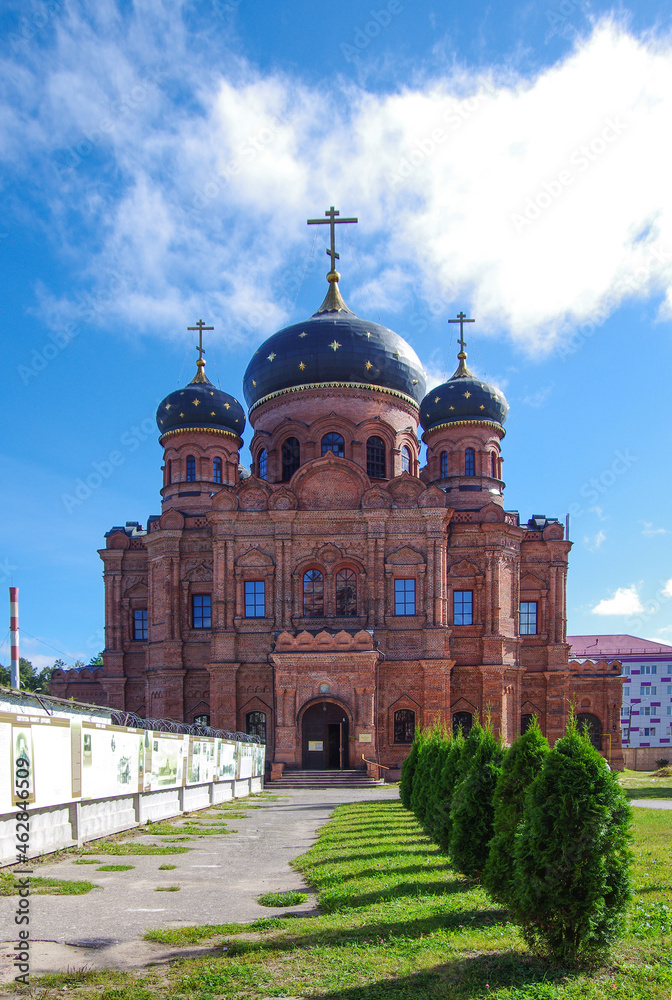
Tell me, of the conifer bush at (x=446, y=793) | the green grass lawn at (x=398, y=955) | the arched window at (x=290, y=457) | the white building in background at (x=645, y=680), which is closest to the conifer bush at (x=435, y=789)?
the conifer bush at (x=446, y=793)

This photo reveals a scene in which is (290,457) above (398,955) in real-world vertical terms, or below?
above

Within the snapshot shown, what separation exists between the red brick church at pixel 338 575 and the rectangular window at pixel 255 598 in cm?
9

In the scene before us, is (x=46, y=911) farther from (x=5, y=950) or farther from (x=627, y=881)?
(x=627, y=881)

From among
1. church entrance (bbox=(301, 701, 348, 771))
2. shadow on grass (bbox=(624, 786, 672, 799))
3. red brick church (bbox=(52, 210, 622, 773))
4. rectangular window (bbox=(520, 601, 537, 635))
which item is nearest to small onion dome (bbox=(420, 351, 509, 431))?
red brick church (bbox=(52, 210, 622, 773))

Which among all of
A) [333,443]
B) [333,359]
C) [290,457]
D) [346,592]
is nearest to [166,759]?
[346,592]

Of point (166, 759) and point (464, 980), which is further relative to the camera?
point (166, 759)

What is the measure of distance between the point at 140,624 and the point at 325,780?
12885 millimetres

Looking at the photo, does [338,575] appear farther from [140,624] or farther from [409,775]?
[409,775]

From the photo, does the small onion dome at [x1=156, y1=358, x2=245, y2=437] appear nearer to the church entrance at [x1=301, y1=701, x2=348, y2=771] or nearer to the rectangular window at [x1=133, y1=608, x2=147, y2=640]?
the rectangular window at [x1=133, y1=608, x2=147, y2=640]

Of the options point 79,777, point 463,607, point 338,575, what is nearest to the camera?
point 79,777

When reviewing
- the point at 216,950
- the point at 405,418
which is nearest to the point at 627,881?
the point at 216,950

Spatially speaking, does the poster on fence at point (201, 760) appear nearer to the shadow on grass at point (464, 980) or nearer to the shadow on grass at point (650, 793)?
the shadow on grass at point (650, 793)

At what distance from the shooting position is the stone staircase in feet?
97.7

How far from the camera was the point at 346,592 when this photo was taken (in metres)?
34.9
